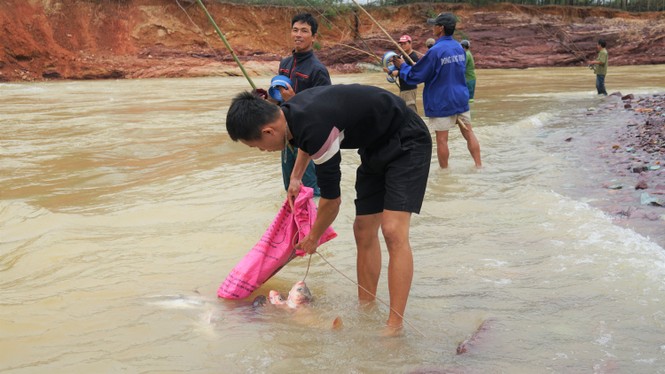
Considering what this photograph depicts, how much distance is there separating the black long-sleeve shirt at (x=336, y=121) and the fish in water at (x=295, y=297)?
29.6 inches

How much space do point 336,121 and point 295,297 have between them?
1193mm

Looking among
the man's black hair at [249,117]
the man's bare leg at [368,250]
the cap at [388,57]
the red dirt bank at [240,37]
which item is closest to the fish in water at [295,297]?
the man's bare leg at [368,250]

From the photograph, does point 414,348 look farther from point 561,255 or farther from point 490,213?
point 490,213

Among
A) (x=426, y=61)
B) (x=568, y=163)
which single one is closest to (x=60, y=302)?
(x=426, y=61)

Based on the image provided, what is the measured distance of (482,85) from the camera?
20688 millimetres

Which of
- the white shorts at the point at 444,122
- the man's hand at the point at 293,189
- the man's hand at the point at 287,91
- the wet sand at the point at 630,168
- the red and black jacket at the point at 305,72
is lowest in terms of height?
the wet sand at the point at 630,168

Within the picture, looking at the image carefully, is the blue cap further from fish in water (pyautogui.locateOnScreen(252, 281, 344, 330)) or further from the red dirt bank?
the red dirt bank

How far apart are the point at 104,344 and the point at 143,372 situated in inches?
15.4

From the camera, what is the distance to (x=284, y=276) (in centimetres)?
417

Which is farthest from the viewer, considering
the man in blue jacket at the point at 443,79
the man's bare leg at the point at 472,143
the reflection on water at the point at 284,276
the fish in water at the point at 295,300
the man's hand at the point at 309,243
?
the man's bare leg at the point at 472,143

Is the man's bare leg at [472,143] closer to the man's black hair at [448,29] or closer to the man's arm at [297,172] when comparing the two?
the man's black hair at [448,29]

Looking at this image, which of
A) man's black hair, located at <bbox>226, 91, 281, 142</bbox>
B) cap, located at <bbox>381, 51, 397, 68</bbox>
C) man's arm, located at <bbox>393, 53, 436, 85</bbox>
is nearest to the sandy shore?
man's arm, located at <bbox>393, 53, 436, 85</bbox>

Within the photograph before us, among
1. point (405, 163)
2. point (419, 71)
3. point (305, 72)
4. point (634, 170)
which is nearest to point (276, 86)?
point (305, 72)

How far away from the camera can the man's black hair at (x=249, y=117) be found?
2715 mm
